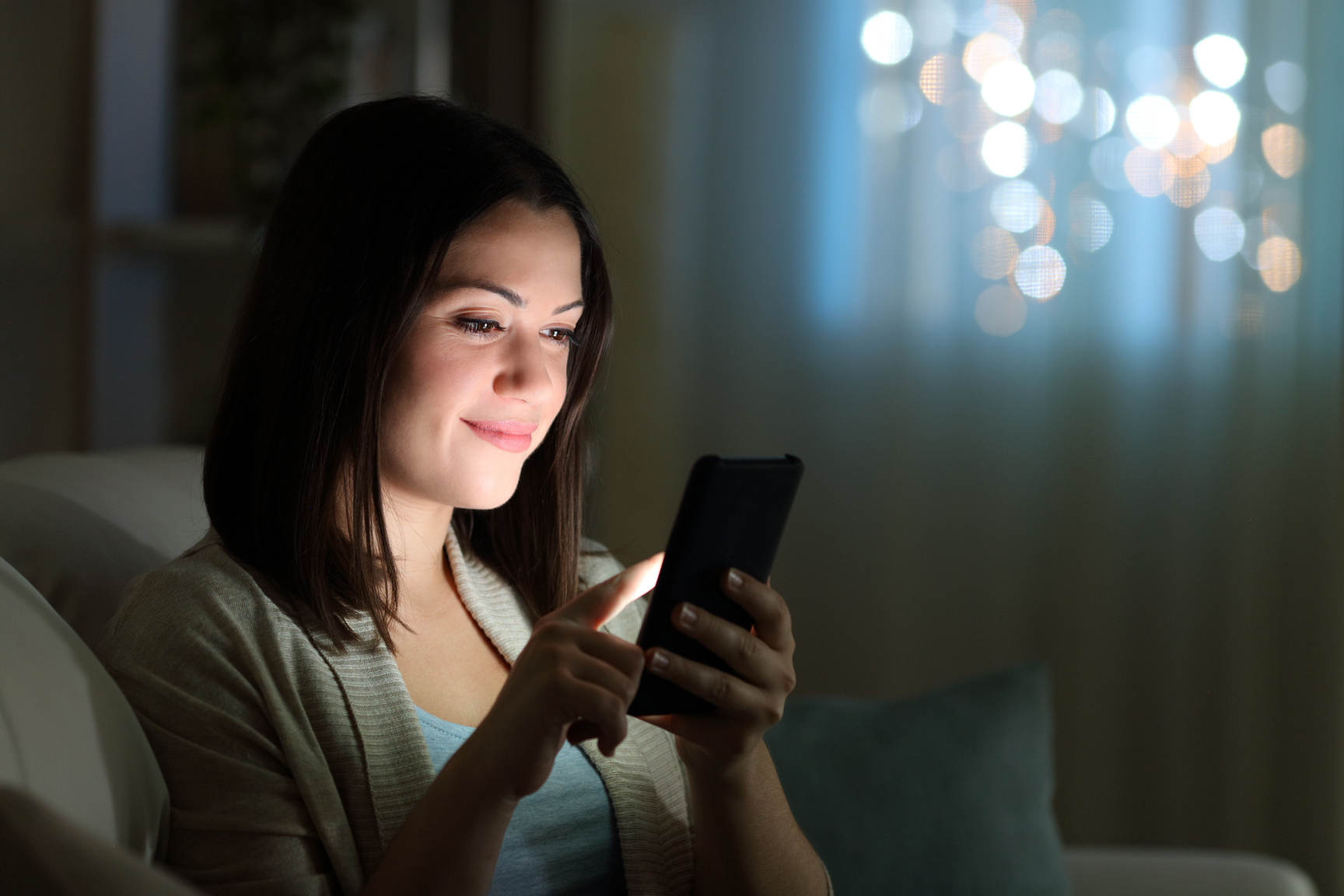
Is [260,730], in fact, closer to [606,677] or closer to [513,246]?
[606,677]

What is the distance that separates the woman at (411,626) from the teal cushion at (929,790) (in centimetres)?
23

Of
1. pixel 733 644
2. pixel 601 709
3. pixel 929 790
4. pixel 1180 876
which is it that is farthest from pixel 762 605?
pixel 1180 876

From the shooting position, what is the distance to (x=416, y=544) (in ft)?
3.12

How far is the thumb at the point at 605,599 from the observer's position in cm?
72

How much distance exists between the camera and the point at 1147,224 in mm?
1972

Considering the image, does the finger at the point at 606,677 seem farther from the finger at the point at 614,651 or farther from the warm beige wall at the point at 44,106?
the warm beige wall at the point at 44,106

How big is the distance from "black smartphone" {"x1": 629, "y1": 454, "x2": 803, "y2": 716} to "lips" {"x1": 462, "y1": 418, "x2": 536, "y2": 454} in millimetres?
200

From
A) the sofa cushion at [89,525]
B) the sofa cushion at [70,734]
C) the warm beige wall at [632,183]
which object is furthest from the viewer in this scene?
the warm beige wall at [632,183]

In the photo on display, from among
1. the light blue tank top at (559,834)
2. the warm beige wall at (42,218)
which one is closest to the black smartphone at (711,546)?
the light blue tank top at (559,834)

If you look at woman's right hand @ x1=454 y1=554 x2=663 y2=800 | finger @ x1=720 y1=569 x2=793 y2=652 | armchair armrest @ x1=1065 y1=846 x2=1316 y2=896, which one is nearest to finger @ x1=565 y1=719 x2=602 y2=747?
woman's right hand @ x1=454 y1=554 x2=663 y2=800

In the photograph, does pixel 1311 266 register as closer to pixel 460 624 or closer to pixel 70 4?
pixel 460 624

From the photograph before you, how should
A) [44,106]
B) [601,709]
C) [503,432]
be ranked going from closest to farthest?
1. [601,709]
2. [503,432]
3. [44,106]

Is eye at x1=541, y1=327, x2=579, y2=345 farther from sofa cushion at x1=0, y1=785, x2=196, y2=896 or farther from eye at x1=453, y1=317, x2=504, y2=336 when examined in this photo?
sofa cushion at x1=0, y1=785, x2=196, y2=896

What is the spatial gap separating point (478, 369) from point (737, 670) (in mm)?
310
